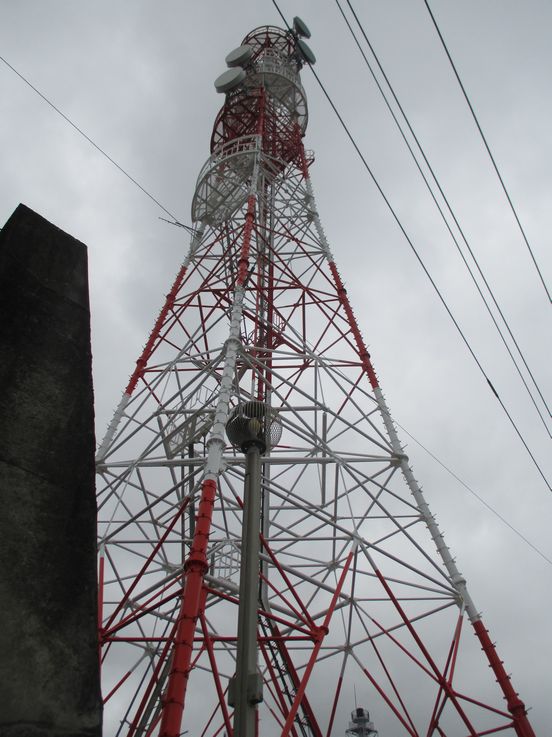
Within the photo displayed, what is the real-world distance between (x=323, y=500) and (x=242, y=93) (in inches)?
536

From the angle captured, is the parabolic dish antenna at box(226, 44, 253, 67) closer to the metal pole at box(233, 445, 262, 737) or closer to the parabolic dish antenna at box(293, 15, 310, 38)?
the parabolic dish antenna at box(293, 15, 310, 38)

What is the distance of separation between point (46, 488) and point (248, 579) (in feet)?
4.51

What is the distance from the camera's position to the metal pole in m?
2.77

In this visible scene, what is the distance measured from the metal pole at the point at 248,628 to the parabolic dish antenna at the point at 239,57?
1628 cm

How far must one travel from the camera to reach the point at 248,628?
9.85ft

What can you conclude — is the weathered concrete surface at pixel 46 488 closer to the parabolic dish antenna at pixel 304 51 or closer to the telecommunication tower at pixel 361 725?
the parabolic dish antenna at pixel 304 51

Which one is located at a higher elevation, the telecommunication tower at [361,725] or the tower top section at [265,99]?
the tower top section at [265,99]

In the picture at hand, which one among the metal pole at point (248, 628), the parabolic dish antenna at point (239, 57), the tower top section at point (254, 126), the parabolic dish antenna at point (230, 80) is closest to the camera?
the metal pole at point (248, 628)

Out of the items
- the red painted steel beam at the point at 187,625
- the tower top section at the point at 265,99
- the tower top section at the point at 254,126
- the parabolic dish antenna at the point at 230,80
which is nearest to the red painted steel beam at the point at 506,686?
the red painted steel beam at the point at 187,625

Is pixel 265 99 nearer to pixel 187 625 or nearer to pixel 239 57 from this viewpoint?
pixel 239 57

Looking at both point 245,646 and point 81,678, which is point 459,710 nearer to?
point 245,646

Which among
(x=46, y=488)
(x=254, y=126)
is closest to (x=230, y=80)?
(x=254, y=126)

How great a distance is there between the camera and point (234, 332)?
7660mm

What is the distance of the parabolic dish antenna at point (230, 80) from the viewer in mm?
15039
